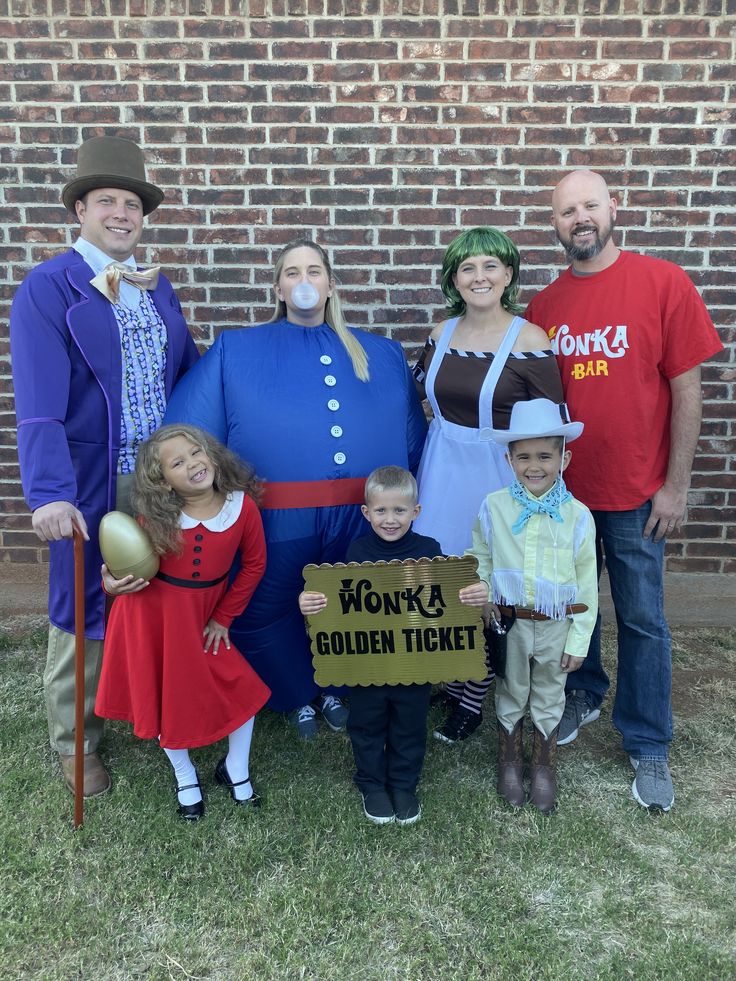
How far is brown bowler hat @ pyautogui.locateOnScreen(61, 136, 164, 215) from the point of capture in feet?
8.70

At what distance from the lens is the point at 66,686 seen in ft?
9.11

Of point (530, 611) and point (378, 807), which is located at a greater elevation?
point (530, 611)

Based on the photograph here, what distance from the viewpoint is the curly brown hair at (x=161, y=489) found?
7.78ft

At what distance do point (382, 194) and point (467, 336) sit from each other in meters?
1.30

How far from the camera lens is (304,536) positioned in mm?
2842

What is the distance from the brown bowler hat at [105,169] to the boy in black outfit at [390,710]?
1382 mm

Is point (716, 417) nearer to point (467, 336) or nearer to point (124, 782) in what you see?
point (467, 336)

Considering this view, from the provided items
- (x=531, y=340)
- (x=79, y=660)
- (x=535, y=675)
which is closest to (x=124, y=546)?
(x=79, y=660)

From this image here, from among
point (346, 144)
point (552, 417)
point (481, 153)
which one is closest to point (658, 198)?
point (481, 153)

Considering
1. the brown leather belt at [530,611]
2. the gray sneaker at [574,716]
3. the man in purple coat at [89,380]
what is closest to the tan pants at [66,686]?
the man in purple coat at [89,380]

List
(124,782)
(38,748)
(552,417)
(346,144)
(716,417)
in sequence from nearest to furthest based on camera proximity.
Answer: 1. (552,417)
2. (124,782)
3. (38,748)
4. (346,144)
5. (716,417)

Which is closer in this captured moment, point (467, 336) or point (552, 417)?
point (552, 417)

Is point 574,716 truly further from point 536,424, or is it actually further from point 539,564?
point 536,424

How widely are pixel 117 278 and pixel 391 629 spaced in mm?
1536
